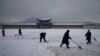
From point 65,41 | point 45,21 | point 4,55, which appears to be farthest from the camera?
point 45,21

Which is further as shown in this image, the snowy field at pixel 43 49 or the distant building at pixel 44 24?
the distant building at pixel 44 24

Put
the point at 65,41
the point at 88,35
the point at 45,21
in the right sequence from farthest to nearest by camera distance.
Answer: the point at 45,21 < the point at 88,35 < the point at 65,41

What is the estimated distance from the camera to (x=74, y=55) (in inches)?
370

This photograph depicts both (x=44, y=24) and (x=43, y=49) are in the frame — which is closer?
(x=43, y=49)

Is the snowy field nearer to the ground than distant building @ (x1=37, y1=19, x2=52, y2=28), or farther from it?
farther from it

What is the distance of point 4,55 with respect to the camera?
9.30m

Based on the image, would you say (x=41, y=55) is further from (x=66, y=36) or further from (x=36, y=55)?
(x=66, y=36)

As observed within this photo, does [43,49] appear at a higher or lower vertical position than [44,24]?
higher

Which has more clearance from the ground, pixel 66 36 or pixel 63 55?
pixel 66 36

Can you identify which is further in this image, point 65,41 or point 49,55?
point 65,41

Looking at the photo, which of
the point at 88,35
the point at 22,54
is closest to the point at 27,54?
the point at 22,54

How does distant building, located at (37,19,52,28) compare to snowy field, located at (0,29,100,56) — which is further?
A: distant building, located at (37,19,52,28)

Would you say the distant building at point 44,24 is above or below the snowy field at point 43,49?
below

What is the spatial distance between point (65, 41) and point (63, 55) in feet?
8.87
